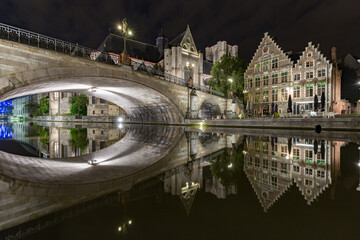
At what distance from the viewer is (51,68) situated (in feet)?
37.8

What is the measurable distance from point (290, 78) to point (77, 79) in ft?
105

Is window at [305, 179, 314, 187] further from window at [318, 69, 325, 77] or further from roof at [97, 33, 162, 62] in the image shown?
roof at [97, 33, 162, 62]

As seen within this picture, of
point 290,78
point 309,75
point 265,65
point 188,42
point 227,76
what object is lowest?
point 290,78

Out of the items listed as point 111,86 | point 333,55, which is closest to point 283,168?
point 111,86

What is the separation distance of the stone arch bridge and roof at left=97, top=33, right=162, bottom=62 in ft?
55.8

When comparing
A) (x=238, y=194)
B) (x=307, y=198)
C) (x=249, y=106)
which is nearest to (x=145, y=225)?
(x=238, y=194)

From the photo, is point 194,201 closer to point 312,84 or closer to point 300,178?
point 300,178

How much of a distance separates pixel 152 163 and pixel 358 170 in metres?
4.70

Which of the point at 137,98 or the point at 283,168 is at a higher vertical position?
the point at 137,98

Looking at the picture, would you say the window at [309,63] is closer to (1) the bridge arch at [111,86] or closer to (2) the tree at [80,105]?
(1) the bridge arch at [111,86]

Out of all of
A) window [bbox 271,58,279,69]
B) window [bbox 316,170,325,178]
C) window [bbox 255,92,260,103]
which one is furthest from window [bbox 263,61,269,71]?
window [bbox 316,170,325,178]

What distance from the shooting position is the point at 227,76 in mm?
37594

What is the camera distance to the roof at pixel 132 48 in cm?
3922

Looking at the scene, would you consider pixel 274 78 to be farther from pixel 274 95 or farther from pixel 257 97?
pixel 257 97
